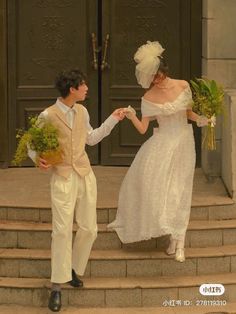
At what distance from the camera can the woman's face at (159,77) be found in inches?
347

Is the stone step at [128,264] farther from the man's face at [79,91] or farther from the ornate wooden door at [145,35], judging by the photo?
the ornate wooden door at [145,35]

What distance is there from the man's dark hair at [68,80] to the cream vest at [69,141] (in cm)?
17

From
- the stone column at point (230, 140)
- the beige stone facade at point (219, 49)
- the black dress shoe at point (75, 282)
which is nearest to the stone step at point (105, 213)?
the stone column at point (230, 140)

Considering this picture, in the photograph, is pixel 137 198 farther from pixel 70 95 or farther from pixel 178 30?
pixel 178 30

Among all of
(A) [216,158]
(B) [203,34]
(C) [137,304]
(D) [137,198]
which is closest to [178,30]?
(B) [203,34]

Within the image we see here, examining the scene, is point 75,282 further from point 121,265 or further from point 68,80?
point 68,80

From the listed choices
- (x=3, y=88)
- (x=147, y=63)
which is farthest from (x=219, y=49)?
(x=3, y=88)

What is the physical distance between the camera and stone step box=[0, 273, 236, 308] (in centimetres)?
871

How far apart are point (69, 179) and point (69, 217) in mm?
305

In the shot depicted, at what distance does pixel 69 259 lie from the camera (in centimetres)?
841

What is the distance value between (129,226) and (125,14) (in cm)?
309

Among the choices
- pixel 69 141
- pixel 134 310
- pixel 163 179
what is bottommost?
pixel 134 310

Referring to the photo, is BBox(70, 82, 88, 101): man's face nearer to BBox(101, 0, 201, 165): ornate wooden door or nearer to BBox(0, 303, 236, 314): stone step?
BBox(0, 303, 236, 314): stone step

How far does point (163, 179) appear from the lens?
8.88 meters
